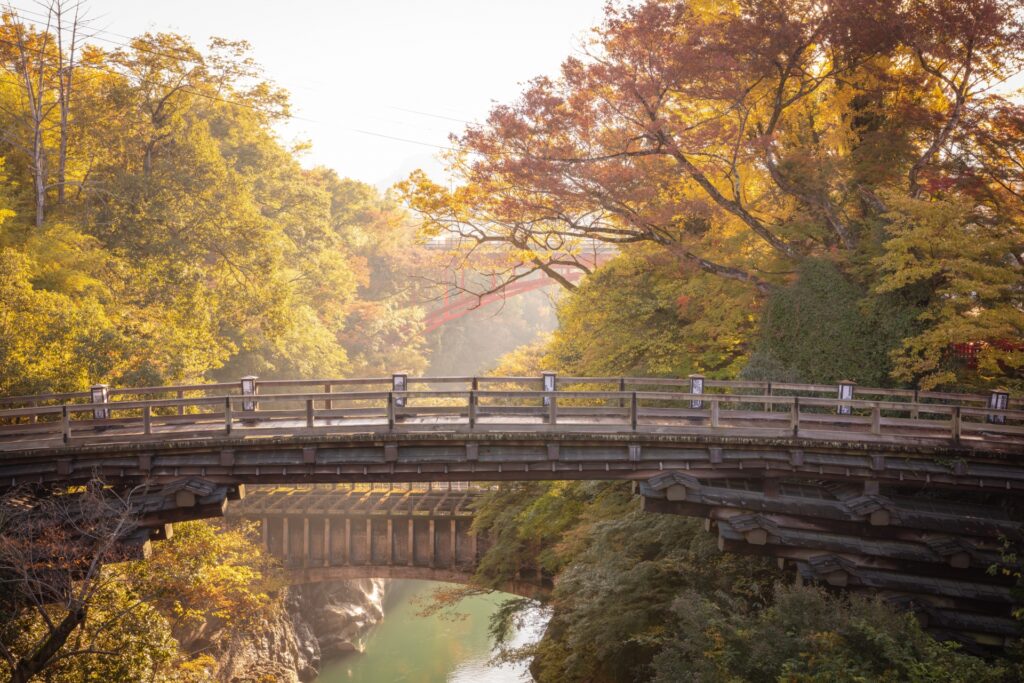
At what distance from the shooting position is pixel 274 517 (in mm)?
30125

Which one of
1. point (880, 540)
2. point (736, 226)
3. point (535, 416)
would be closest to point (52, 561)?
point (535, 416)

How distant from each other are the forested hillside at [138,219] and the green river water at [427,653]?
14.0 meters

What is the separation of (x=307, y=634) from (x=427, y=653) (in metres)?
5.27

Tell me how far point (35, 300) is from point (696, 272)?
61.7 ft

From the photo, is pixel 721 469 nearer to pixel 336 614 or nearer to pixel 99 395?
pixel 99 395

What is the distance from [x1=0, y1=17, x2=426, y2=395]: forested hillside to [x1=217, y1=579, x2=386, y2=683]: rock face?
34.3 feet

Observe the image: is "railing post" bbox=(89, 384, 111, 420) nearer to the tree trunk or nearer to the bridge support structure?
the tree trunk

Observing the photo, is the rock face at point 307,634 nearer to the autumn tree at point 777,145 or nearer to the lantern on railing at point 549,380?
the lantern on railing at point 549,380

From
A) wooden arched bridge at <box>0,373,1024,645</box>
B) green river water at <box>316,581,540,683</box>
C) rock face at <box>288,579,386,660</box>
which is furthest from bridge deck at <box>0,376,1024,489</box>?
rock face at <box>288,579,386,660</box>

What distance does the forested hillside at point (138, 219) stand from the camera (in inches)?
870

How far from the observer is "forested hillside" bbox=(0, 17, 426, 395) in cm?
2209

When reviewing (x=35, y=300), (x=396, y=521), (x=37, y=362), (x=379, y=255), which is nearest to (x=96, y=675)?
(x=37, y=362)

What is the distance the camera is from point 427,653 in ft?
114

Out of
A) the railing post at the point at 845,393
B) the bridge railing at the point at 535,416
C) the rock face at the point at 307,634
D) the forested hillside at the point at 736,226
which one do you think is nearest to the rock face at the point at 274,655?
the rock face at the point at 307,634
